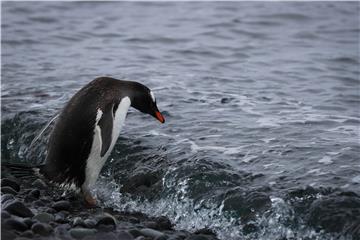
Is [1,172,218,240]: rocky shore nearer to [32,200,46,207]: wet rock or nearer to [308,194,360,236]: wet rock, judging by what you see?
[32,200,46,207]: wet rock

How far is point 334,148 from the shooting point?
634 centimetres

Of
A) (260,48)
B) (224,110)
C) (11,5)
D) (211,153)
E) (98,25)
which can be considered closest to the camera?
(211,153)

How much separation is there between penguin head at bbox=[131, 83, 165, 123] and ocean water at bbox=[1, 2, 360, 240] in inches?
12.8

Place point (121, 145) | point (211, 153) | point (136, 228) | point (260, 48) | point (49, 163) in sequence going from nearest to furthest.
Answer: point (136, 228)
point (49, 163)
point (211, 153)
point (121, 145)
point (260, 48)

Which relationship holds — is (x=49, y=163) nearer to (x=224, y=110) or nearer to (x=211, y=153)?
(x=211, y=153)

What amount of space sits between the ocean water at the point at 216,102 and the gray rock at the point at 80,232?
0.74 meters

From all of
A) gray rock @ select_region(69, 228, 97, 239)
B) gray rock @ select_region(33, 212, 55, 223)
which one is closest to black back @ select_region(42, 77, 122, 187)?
gray rock @ select_region(33, 212, 55, 223)

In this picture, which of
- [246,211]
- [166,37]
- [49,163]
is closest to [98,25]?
[166,37]

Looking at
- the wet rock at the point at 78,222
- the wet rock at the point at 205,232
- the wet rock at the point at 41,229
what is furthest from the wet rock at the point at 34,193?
the wet rock at the point at 205,232

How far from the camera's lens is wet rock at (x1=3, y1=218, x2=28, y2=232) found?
487 cm

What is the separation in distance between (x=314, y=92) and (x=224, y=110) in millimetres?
1339

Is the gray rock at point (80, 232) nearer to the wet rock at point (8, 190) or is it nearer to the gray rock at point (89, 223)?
the gray rock at point (89, 223)

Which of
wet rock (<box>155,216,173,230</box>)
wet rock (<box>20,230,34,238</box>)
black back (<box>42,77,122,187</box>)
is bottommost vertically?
wet rock (<box>155,216,173,230</box>)

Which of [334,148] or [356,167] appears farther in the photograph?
[334,148]
